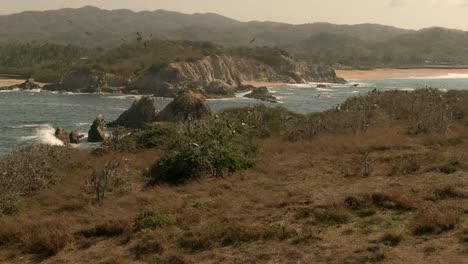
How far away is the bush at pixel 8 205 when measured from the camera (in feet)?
55.9

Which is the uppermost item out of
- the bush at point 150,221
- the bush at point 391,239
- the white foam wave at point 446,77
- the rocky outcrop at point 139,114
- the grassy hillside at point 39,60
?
the grassy hillside at point 39,60

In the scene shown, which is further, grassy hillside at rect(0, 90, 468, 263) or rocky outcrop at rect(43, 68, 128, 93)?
rocky outcrop at rect(43, 68, 128, 93)

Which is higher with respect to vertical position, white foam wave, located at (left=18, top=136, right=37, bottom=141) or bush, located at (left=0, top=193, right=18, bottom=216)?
bush, located at (left=0, top=193, right=18, bottom=216)

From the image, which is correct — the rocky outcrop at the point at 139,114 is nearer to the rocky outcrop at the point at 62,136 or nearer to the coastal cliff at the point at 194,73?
the rocky outcrop at the point at 62,136

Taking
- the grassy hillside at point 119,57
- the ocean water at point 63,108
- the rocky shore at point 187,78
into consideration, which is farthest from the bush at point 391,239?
the grassy hillside at point 119,57

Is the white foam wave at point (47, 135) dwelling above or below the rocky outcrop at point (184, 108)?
below

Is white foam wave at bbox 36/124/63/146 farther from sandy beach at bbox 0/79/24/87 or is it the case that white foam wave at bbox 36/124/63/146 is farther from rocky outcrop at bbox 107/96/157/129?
sandy beach at bbox 0/79/24/87

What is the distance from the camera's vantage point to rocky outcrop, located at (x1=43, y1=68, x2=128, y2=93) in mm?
121644

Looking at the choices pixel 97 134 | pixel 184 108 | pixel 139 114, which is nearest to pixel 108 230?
pixel 184 108

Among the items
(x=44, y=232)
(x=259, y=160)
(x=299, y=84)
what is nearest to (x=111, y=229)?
(x=44, y=232)

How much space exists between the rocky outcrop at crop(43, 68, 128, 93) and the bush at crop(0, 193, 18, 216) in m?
104

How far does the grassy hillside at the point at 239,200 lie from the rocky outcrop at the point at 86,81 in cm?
9451

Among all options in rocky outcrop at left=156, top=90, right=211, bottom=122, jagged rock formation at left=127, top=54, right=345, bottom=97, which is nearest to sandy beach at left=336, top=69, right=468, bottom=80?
jagged rock formation at left=127, top=54, right=345, bottom=97

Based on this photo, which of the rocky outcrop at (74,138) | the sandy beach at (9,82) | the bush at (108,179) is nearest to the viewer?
the bush at (108,179)
